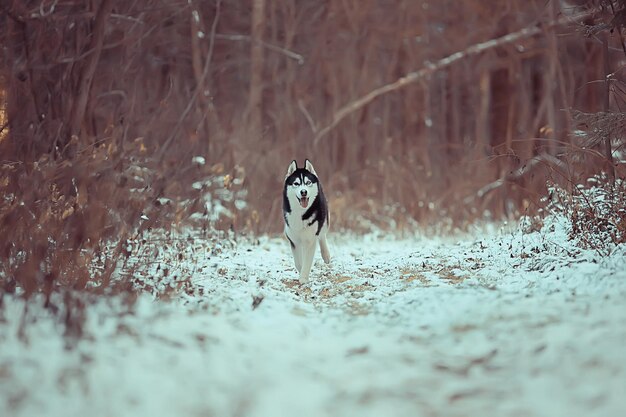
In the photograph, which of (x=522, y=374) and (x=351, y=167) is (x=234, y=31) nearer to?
(x=351, y=167)

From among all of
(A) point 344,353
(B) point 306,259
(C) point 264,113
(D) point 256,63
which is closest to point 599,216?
(B) point 306,259

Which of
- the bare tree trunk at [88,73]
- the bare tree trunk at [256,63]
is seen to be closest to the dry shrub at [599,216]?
the bare tree trunk at [88,73]

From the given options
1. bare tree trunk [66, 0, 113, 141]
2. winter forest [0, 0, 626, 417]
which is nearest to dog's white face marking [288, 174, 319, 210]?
winter forest [0, 0, 626, 417]

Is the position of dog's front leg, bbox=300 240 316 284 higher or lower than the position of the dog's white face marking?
lower

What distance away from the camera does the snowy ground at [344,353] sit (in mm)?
3574

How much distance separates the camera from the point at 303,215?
26.3 ft

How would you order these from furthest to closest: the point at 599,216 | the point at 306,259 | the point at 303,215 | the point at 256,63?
1. the point at 256,63
2. the point at 303,215
3. the point at 306,259
4. the point at 599,216

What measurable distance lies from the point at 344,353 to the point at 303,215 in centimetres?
373

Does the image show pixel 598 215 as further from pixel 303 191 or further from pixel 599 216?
pixel 303 191

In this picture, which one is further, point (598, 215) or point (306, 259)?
point (306, 259)

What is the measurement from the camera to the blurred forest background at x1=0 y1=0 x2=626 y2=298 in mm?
7074

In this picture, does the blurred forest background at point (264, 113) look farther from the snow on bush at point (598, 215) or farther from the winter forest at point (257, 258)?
the snow on bush at point (598, 215)

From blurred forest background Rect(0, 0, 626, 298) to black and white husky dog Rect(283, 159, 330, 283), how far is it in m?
1.62

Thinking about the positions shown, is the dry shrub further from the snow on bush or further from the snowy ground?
the snowy ground
